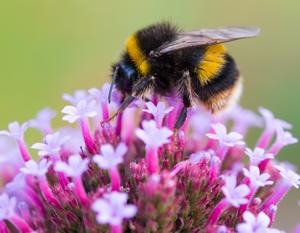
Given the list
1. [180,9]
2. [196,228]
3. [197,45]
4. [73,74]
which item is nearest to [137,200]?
[196,228]

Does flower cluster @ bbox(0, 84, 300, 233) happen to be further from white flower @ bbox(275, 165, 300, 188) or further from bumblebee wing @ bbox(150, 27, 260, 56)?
bumblebee wing @ bbox(150, 27, 260, 56)

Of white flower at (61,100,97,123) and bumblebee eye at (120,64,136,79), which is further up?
bumblebee eye at (120,64,136,79)

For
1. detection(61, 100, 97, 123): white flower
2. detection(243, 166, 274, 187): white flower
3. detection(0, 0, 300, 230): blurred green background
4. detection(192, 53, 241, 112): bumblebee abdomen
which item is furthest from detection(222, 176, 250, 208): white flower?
detection(0, 0, 300, 230): blurred green background

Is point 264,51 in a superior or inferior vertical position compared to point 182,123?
superior

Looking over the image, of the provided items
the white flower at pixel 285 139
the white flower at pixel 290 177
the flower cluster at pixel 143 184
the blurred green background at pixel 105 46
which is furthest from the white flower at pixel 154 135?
the blurred green background at pixel 105 46

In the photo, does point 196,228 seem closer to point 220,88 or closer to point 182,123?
point 182,123

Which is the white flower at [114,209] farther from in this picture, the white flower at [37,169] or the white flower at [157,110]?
the white flower at [157,110]

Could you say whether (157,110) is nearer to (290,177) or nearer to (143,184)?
(143,184)
